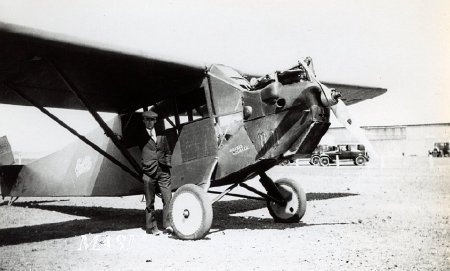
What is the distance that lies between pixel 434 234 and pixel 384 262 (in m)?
2.13

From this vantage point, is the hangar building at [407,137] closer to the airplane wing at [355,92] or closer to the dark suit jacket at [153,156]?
the airplane wing at [355,92]

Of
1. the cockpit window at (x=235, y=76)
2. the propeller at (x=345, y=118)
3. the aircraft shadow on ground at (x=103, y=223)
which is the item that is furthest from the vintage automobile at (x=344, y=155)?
the propeller at (x=345, y=118)

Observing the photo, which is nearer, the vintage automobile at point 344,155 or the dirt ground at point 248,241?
the dirt ground at point 248,241

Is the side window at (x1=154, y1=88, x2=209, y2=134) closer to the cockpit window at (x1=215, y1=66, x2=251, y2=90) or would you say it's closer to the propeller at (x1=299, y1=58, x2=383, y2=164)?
the cockpit window at (x1=215, y1=66, x2=251, y2=90)

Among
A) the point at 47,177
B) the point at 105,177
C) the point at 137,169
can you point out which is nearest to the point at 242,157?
the point at 137,169

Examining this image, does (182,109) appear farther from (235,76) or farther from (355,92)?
(355,92)

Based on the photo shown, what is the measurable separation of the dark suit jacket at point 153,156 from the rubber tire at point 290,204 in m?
2.37

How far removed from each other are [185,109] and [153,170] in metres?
1.33

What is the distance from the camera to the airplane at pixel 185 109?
20.6 feet

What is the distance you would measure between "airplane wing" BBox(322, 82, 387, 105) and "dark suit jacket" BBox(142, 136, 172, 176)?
5.53 metres

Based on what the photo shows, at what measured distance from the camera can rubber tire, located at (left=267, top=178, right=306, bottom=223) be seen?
25.6 feet

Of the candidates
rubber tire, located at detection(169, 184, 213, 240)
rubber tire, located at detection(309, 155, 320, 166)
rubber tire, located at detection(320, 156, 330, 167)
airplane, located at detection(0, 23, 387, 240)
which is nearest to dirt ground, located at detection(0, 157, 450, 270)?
rubber tire, located at detection(169, 184, 213, 240)

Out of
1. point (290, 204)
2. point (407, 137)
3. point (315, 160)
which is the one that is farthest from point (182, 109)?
point (407, 137)

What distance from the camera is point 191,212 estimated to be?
253 inches
